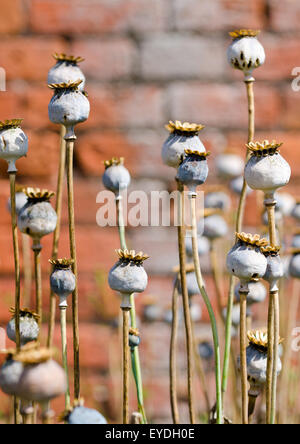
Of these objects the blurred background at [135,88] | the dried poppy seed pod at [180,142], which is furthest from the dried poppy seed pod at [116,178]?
the blurred background at [135,88]

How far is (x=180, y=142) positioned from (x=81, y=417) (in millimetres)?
171

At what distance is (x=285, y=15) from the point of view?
2.85 ft

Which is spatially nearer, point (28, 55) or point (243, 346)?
point (243, 346)

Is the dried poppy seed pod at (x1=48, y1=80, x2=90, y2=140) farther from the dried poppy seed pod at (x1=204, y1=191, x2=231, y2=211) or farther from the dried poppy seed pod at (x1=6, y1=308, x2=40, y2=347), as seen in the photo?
the dried poppy seed pod at (x1=204, y1=191, x2=231, y2=211)

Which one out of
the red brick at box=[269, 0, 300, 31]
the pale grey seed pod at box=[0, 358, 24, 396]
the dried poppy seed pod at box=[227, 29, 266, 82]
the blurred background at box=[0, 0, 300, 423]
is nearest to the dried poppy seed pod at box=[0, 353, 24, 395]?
the pale grey seed pod at box=[0, 358, 24, 396]

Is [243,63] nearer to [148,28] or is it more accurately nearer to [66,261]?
[66,261]

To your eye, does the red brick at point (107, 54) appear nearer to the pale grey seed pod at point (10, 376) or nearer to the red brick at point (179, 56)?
the red brick at point (179, 56)

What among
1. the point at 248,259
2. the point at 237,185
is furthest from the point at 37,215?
the point at 237,185

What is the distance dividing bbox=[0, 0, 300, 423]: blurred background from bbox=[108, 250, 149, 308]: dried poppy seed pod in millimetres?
537

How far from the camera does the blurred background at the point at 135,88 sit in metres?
0.88

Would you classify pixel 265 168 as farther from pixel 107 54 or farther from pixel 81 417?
pixel 107 54

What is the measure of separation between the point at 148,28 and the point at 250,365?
0.61 metres

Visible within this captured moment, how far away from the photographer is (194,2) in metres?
0.88
